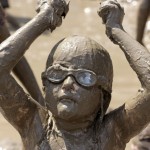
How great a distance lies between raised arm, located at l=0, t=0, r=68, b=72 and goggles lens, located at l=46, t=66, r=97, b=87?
0.17 metres

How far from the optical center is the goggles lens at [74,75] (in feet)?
9.82

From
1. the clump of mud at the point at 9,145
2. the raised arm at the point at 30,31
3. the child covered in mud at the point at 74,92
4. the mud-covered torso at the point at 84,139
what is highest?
the raised arm at the point at 30,31

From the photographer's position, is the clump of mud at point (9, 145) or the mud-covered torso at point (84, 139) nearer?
the mud-covered torso at point (84, 139)

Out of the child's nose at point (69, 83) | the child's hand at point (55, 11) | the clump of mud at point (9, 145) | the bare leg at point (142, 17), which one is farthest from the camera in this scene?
the bare leg at point (142, 17)

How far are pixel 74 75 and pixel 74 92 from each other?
76 mm

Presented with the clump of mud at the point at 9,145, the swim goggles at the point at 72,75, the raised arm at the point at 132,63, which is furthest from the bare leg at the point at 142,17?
the swim goggles at the point at 72,75

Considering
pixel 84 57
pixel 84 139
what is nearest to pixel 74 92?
pixel 84 57

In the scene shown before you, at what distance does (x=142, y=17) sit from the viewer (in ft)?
21.0

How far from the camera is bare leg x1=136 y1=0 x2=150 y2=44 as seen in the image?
6.36 meters

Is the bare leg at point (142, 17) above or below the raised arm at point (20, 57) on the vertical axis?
below

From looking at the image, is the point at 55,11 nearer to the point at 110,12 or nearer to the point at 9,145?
the point at 110,12

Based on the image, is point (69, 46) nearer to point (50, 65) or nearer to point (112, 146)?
point (50, 65)

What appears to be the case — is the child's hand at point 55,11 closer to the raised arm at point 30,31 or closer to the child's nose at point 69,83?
the raised arm at point 30,31

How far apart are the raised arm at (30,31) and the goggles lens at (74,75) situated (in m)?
0.17
